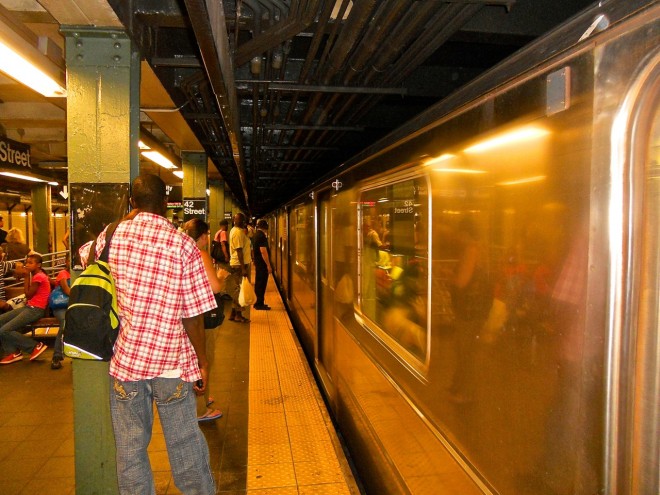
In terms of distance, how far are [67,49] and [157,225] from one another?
4.92 ft

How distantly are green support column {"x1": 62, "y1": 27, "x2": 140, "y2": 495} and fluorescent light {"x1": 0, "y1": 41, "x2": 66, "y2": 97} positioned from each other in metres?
0.26

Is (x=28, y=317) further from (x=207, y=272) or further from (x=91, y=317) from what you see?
(x=91, y=317)

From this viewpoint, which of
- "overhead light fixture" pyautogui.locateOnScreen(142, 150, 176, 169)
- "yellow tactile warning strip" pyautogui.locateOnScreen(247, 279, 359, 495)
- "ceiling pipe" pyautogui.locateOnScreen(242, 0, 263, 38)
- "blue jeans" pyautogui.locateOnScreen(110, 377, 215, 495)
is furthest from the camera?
"overhead light fixture" pyautogui.locateOnScreen(142, 150, 176, 169)

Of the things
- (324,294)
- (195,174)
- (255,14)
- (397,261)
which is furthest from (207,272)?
(195,174)

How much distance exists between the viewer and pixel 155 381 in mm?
2258

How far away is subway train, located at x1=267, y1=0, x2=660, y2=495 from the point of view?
95 centimetres

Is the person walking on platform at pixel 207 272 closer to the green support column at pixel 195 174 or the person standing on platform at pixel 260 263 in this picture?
the green support column at pixel 195 174

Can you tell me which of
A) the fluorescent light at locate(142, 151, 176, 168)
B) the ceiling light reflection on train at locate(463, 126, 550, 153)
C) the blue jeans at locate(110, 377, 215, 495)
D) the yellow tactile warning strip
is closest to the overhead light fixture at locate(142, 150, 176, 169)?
the fluorescent light at locate(142, 151, 176, 168)

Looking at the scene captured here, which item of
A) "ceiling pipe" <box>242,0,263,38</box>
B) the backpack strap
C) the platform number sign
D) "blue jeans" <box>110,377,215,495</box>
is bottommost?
"blue jeans" <box>110,377,215,495</box>

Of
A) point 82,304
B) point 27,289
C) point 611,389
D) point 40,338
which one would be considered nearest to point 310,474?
point 82,304

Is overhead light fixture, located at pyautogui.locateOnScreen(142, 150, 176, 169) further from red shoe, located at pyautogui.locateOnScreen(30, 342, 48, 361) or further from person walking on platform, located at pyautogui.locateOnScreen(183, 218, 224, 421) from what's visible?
person walking on platform, located at pyautogui.locateOnScreen(183, 218, 224, 421)

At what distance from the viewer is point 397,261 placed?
8.70ft

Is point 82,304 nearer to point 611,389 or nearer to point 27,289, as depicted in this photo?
point 611,389

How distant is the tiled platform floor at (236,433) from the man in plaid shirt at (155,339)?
3.17ft
